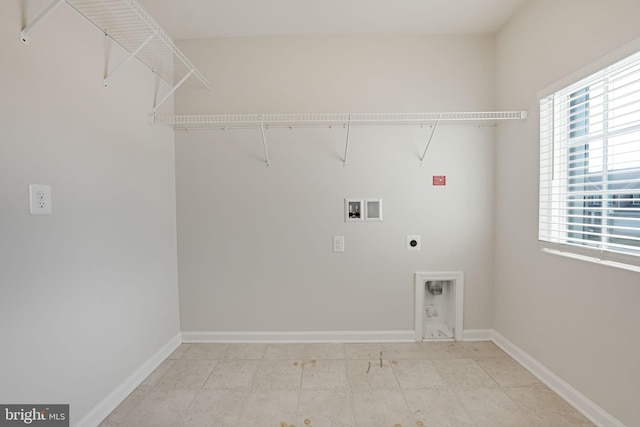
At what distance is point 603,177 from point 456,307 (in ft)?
4.48

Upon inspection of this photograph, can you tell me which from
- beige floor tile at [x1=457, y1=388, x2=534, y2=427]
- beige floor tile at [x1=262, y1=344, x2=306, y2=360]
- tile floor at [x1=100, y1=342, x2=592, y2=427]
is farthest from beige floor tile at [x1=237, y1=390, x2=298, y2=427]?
beige floor tile at [x1=457, y1=388, x2=534, y2=427]

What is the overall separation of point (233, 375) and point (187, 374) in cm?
34

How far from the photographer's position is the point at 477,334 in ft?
7.55

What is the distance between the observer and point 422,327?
2297 millimetres

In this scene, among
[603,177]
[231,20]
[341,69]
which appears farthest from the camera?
[341,69]

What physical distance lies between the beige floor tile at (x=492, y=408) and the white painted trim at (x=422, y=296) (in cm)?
59

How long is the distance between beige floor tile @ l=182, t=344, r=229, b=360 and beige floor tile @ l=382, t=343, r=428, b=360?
1325mm

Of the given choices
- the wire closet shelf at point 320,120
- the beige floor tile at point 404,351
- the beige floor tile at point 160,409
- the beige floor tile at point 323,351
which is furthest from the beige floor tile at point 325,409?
the wire closet shelf at point 320,120

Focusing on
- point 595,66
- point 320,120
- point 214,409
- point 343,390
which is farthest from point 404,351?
point 595,66

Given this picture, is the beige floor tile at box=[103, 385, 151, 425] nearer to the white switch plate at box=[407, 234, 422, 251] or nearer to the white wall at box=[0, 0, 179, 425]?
the white wall at box=[0, 0, 179, 425]

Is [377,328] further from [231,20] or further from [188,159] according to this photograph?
[231,20]

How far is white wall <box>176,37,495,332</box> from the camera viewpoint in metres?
2.25

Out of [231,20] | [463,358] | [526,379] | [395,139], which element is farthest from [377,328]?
[231,20]

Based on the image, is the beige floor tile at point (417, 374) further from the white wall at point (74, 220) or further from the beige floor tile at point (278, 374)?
the white wall at point (74, 220)
